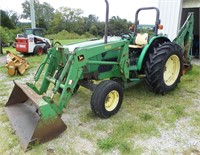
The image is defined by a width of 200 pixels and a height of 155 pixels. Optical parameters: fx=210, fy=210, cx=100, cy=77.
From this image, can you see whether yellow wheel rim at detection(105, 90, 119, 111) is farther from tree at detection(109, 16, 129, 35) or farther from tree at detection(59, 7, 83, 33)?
tree at detection(59, 7, 83, 33)

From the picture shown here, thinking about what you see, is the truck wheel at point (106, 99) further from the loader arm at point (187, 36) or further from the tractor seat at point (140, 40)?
the loader arm at point (187, 36)

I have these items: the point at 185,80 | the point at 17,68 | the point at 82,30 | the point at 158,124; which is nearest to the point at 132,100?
the point at 158,124

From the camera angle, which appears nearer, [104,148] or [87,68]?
[104,148]

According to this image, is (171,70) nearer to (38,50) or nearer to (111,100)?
(111,100)

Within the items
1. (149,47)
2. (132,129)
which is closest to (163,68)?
(149,47)

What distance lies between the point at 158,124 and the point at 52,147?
5.14 ft

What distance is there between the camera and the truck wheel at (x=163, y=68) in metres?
3.83

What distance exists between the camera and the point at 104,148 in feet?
8.46

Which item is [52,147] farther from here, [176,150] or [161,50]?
[161,50]

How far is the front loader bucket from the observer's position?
99.7 inches

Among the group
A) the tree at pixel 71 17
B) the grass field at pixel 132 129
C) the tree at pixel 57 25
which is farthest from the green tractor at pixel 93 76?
the tree at pixel 71 17

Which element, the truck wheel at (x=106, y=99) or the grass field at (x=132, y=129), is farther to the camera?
the truck wheel at (x=106, y=99)

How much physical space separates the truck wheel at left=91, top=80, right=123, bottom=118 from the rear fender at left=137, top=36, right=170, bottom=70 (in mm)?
845

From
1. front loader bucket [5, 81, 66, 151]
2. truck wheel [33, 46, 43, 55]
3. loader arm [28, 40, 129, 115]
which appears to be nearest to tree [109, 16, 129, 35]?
Result: loader arm [28, 40, 129, 115]
